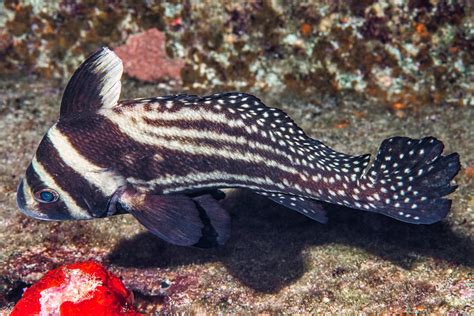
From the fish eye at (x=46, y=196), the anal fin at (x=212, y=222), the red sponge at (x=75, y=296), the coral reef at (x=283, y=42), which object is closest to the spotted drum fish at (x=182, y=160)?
the fish eye at (x=46, y=196)

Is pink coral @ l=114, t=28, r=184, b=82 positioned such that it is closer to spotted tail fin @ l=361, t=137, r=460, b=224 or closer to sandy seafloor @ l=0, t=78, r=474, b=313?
sandy seafloor @ l=0, t=78, r=474, b=313

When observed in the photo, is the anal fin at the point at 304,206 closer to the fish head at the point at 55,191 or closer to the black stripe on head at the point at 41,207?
the fish head at the point at 55,191

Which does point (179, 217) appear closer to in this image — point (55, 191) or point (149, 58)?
point (55, 191)

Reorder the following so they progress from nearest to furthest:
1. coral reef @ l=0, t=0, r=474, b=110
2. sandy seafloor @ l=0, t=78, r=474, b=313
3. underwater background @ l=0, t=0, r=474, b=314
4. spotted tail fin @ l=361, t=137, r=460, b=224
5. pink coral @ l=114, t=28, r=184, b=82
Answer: spotted tail fin @ l=361, t=137, r=460, b=224, sandy seafloor @ l=0, t=78, r=474, b=313, underwater background @ l=0, t=0, r=474, b=314, coral reef @ l=0, t=0, r=474, b=110, pink coral @ l=114, t=28, r=184, b=82

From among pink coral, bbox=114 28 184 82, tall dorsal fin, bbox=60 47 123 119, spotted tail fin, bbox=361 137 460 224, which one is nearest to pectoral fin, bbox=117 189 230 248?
tall dorsal fin, bbox=60 47 123 119

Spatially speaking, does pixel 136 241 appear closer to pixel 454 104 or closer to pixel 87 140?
pixel 87 140

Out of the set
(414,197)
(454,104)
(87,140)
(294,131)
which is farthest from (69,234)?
(454,104)
